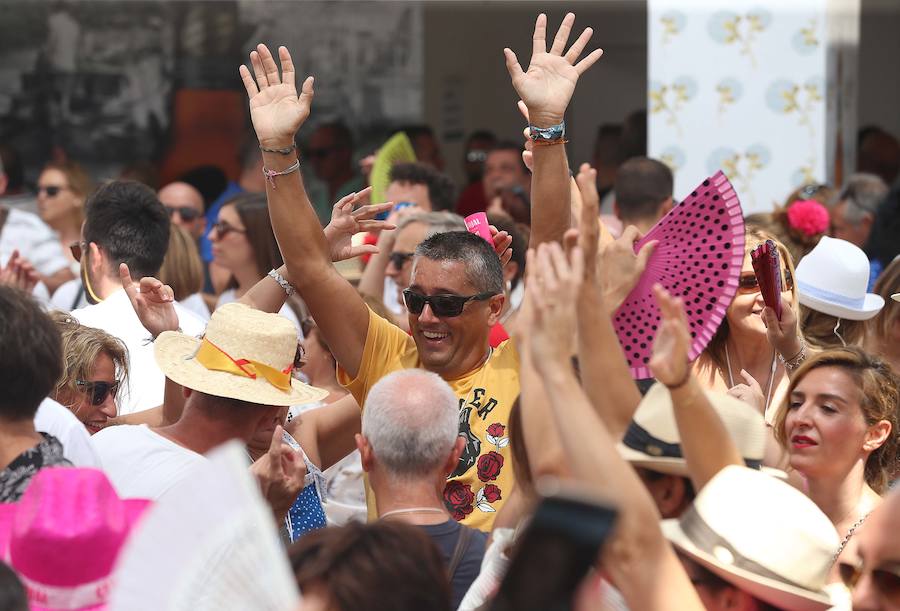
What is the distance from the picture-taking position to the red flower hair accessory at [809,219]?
18.9ft

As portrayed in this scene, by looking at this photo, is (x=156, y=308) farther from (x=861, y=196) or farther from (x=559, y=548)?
(x=861, y=196)

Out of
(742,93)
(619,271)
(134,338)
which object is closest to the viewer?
(619,271)

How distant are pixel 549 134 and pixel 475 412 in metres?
0.82

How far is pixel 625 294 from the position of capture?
3.19 metres

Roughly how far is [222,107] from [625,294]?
7.98 meters

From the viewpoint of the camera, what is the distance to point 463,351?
4.00m

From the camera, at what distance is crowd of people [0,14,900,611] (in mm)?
2113

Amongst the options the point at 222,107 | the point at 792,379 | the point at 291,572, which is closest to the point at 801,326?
the point at 792,379

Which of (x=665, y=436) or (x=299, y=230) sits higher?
(x=299, y=230)

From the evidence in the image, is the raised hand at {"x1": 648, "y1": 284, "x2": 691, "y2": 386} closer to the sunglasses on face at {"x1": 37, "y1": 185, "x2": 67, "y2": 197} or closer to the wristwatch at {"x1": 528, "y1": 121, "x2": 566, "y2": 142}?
the wristwatch at {"x1": 528, "y1": 121, "x2": 566, "y2": 142}

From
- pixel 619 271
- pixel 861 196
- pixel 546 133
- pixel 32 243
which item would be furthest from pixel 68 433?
pixel 861 196

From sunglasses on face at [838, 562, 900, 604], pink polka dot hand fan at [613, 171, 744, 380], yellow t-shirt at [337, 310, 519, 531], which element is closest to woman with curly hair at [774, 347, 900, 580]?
pink polka dot hand fan at [613, 171, 744, 380]

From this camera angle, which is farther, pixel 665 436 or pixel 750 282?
pixel 750 282

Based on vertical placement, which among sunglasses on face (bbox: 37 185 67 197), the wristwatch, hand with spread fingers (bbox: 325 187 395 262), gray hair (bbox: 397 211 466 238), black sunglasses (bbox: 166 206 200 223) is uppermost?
the wristwatch
